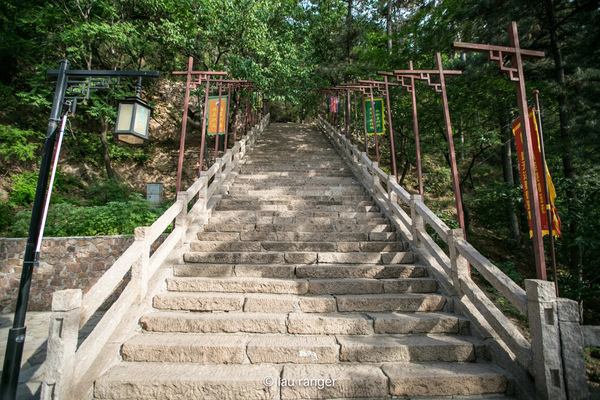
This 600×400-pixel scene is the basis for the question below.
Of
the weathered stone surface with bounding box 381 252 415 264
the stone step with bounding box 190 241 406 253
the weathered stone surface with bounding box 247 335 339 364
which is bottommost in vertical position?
the weathered stone surface with bounding box 247 335 339 364

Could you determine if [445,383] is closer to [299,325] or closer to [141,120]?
[299,325]

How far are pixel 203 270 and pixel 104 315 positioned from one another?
134cm

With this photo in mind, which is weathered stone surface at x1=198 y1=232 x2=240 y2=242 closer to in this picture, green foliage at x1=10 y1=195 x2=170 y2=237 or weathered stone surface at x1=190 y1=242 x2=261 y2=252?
weathered stone surface at x1=190 y1=242 x2=261 y2=252

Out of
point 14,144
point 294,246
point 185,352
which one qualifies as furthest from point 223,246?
point 14,144

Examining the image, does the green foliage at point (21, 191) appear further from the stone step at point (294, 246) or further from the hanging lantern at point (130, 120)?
the stone step at point (294, 246)

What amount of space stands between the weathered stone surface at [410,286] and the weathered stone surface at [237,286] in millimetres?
1132

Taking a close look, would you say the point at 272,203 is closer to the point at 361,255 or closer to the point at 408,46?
the point at 361,255

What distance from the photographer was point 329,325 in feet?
10.2

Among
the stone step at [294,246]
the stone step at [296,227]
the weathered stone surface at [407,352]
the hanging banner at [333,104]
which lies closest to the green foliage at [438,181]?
the hanging banner at [333,104]

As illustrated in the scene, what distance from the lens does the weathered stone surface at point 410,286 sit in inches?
145

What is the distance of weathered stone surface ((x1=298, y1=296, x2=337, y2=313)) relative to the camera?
3.35 metres

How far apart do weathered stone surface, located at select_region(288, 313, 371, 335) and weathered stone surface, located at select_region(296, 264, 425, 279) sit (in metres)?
0.84

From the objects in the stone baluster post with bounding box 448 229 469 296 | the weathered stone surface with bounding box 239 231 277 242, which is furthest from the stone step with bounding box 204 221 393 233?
the stone baluster post with bounding box 448 229 469 296

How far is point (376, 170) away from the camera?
633 centimetres
